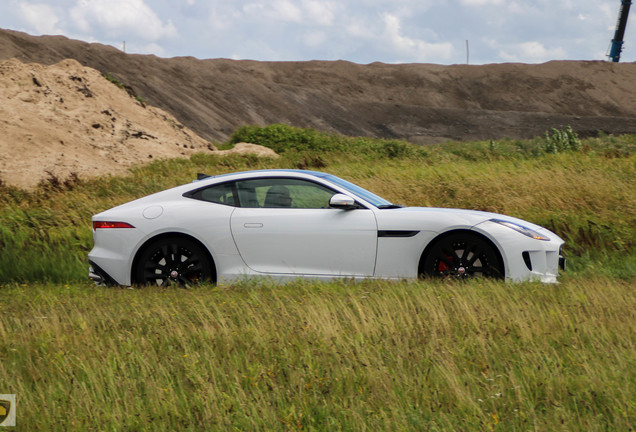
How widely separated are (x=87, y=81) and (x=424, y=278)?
26019 millimetres

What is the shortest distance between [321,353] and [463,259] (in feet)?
9.50

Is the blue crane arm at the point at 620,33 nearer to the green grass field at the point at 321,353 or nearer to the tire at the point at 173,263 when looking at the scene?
the green grass field at the point at 321,353

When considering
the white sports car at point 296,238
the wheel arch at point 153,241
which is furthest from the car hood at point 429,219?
the wheel arch at point 153,241

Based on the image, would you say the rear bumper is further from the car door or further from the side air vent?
the side air vent

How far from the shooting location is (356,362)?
469 cm

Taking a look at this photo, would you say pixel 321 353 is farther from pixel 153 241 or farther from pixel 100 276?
pixel 100 276

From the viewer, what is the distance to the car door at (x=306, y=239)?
7547mm

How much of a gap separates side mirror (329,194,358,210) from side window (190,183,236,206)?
43.6 inches

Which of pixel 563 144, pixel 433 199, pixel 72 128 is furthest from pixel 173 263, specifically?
pixel 563 144

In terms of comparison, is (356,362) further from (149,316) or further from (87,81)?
(87,81)

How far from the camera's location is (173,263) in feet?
25.7

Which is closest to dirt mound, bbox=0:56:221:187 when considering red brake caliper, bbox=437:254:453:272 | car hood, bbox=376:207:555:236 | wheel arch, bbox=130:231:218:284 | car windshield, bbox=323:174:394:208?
wheel arch, bbox=130:231:218:284

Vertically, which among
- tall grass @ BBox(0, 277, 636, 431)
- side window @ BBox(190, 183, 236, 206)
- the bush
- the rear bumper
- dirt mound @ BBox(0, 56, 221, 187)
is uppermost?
dirt mound @ BBox(0, 56, 221, 187)

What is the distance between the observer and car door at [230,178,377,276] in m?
7.55
